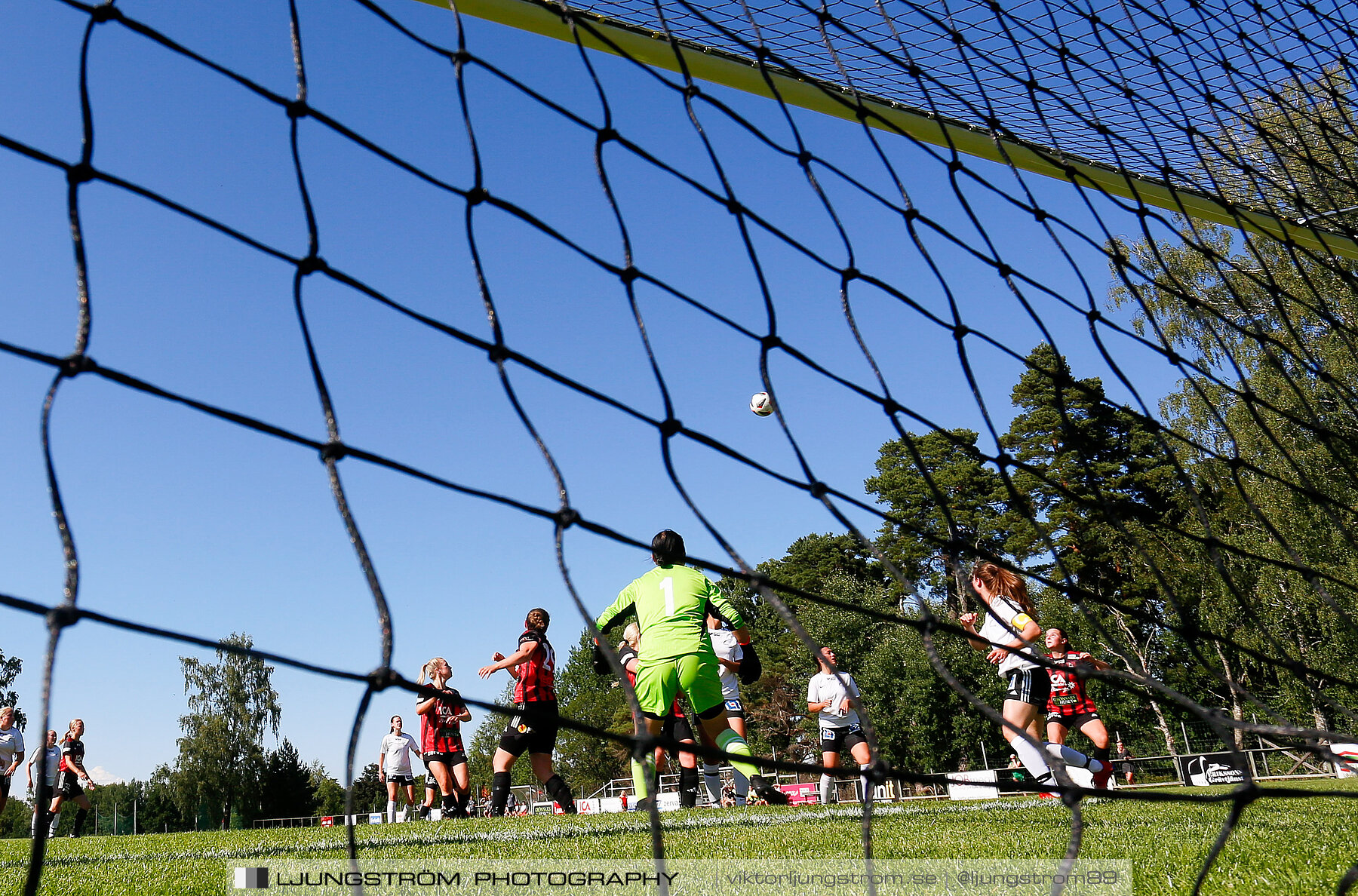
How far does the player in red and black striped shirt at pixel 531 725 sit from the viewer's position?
5.57m

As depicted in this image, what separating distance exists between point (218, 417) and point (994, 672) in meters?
27.1

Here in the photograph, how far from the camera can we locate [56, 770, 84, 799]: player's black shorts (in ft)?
31.2

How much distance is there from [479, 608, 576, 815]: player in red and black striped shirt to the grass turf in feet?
2.24

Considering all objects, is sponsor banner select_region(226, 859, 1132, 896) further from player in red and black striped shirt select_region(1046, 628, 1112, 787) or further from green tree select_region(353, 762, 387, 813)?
green tree select_region(353, 762, 387, 813)

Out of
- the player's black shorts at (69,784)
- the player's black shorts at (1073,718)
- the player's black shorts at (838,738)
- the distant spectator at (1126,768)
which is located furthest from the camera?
the distant spectator at (1126,768)

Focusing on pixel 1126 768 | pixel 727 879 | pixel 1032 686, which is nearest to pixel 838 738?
pixel 1032 686

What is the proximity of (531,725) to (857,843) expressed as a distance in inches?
111

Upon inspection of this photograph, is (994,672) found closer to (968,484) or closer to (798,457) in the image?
(968,484)

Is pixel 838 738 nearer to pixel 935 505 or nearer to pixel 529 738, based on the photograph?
pixel 529 738

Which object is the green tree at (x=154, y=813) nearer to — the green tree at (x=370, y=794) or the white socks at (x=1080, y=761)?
the green tree at (x=370, y=794)

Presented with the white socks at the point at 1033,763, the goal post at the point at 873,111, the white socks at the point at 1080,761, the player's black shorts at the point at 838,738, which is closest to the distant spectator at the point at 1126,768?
the player's black shorts at the point at 838,738

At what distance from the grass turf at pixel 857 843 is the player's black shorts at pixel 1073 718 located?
666 millimetres

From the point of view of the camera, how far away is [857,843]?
9.77ft

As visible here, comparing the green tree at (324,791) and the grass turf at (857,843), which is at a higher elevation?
the grass turf at (857,843)
